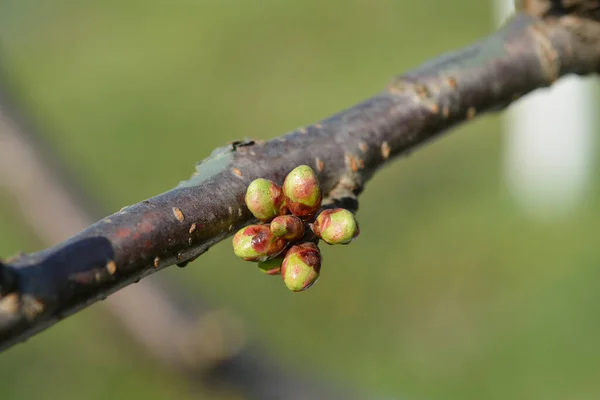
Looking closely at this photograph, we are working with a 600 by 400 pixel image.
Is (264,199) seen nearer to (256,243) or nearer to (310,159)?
(256,243)

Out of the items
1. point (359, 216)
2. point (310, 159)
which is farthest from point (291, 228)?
point (359, 216)

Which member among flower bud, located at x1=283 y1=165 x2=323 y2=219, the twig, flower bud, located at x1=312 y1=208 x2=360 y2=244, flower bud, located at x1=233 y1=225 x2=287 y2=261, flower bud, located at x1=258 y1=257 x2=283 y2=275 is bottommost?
the twig

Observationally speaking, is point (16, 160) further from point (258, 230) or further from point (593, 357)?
point (593, 357)

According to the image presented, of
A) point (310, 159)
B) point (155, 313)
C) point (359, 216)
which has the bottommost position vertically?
point (359, 216)

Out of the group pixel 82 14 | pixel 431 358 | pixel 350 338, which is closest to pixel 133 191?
pixel 350 338

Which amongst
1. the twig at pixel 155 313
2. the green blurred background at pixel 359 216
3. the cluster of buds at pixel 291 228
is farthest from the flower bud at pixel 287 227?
the green blurred background at pixel 359 216

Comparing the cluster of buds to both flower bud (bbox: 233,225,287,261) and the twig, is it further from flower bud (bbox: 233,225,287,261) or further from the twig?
the twig

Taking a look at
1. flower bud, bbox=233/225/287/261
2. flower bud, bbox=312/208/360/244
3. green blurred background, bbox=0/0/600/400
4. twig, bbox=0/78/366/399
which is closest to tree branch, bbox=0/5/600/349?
flower bud, bbox=233/225/287/261
